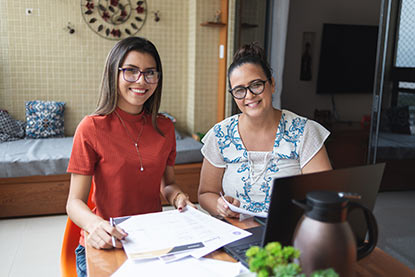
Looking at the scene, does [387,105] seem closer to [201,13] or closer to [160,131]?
[160,131]

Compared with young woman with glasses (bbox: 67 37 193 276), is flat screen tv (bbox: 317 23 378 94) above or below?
above

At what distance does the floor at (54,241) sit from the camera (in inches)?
99.3

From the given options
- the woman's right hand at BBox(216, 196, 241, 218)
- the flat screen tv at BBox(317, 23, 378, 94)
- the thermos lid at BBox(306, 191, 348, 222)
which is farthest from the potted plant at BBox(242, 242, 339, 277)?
the flat screen tv at BBox(317, 23, 378, 94)

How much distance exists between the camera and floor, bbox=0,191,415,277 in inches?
99.3

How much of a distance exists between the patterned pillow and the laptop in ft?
12.6

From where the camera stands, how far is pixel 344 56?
5.46 metres

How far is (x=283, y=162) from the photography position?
5.66 ft

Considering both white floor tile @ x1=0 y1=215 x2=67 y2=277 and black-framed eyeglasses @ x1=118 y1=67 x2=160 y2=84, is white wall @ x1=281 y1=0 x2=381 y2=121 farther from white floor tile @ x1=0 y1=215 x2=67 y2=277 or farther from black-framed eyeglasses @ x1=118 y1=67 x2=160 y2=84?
black-framed eyeglasses @ x1=118 y1=67 x2=160 y2=84

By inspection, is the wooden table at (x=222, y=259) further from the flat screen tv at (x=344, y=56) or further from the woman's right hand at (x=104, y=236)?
the flat screen tv at (x=344, y=56)

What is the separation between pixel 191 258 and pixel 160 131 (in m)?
0.73

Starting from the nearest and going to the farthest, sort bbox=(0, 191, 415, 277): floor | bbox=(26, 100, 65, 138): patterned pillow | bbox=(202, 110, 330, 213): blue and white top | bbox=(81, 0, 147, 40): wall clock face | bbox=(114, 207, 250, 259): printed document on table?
bbox=(114, 207, 250, 259): printed document on table < bbox=(202, 110, 330, 213): blue and white top < bbox=(0, 191, 415, 277): floor < bbox=(26, 100, 65, 138): patterned pillow < bbox=(81, 0, 147, 40): wall clock face

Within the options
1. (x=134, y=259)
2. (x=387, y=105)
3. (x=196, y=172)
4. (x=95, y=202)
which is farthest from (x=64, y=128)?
(x=134, y=259)

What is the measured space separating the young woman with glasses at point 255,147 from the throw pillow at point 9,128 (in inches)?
127

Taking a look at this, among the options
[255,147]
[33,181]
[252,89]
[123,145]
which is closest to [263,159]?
[255,147]
